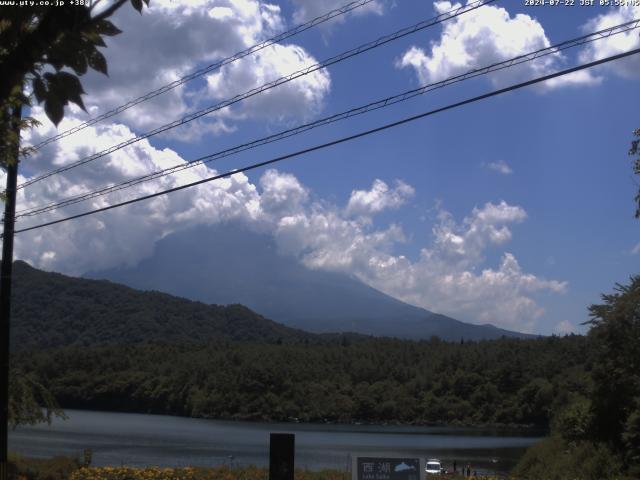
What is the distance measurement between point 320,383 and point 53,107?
140635 mm

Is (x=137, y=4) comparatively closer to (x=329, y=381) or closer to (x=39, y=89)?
(x=39, y=89)

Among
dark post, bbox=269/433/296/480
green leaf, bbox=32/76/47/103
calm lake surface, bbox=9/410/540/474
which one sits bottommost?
calm lake surface, bbox=9/410/540/474

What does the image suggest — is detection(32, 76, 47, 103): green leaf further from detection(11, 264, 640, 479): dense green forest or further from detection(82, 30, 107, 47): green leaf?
detection(11, 264, 640, 479): dense green forest

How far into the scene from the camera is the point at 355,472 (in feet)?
35.7

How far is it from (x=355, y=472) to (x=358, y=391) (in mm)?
132677

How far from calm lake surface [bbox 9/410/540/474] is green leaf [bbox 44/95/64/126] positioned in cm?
3700

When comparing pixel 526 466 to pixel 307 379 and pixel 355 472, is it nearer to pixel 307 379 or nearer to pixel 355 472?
pixel 355 472

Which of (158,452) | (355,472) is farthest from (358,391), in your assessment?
(355,472)

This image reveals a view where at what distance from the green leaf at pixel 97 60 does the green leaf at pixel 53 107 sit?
0.30 meters

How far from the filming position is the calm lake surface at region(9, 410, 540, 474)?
180 ft

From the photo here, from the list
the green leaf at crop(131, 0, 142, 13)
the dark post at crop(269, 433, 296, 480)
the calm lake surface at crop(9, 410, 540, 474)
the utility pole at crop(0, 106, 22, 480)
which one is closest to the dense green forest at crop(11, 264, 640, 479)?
the calm lake surface at crop(9, 410, 540, 474)

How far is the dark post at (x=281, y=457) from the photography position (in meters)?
10.8

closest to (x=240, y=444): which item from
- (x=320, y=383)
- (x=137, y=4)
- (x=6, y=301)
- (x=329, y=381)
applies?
(x=6, y=301)

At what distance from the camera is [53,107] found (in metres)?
4.00
